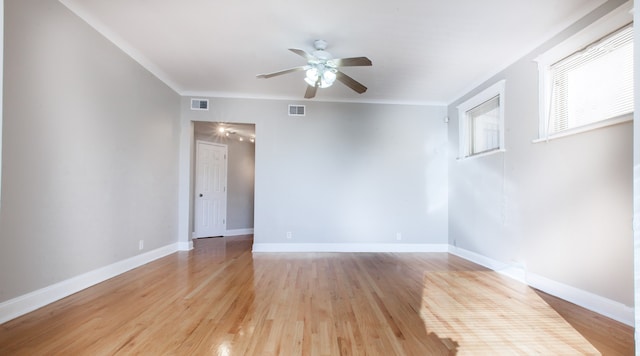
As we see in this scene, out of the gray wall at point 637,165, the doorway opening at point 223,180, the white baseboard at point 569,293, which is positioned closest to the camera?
the gray wall at point 637,165

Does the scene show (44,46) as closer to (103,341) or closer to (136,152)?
(136,152)

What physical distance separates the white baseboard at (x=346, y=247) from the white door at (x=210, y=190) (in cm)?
216

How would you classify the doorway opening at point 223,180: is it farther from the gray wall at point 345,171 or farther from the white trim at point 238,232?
the gray wall at point 345,171

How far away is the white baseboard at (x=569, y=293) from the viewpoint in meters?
2.32

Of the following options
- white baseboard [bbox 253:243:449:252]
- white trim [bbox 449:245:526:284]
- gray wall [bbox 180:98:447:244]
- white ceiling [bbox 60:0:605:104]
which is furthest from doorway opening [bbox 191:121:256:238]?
white trim [bbox 449:245:526:284]

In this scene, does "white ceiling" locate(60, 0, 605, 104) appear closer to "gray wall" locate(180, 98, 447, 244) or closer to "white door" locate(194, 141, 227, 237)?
"gray wall" locate(180, 98, 447, 244)

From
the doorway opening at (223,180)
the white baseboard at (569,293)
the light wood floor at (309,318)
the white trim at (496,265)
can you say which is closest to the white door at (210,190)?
the doorway opening at (223,180)

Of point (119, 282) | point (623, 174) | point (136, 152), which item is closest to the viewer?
point (623, 174)

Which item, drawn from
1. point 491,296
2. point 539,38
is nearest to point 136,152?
point 491,296

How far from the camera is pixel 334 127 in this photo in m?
5.18

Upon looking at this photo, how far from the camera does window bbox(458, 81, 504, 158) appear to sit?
390 cm

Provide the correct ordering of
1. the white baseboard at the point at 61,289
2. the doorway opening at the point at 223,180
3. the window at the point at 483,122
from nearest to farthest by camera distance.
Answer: the white baseboard at the point at 61,289 < the window at the point at 483,122 < the doorway opening at the point at 223,180

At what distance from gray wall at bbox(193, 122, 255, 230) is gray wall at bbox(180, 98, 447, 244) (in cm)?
229

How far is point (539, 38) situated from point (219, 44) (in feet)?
11.0
